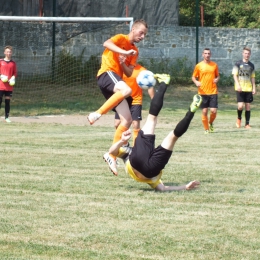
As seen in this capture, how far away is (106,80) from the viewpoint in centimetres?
957

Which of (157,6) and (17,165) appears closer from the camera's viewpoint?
(17,165)

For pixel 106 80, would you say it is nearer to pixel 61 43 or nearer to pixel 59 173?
pixel 59 173

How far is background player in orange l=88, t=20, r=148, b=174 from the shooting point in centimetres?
931

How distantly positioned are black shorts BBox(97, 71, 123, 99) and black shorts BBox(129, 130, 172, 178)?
139 cm

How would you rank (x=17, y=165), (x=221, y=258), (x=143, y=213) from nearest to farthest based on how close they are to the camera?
(x=221, y=258) < (x=143, y=213) < (x=17, y=165)

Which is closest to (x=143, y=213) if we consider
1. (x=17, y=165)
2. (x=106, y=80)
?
(x=106, y=80)

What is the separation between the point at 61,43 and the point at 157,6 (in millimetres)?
6486

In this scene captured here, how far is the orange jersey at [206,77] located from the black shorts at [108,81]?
27.2ft

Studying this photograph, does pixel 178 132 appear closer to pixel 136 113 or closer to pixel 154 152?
pixel 154 152

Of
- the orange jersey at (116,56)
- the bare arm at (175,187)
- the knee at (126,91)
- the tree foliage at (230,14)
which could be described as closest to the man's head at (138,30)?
the orange jersey at (116,56)

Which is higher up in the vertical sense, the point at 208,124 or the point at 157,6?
the point at 157,6

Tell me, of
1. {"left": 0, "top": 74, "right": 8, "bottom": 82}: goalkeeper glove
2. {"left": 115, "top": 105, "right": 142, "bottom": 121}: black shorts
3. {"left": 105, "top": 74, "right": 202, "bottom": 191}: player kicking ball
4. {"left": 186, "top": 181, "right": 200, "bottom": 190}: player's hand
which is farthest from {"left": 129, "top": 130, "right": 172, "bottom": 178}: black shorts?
{"left": 0, "top": 74, "right": 8, "bottom": 82}: goalkeeper glove

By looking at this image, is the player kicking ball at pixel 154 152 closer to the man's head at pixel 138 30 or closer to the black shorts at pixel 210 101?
the man's head at pixel 138 30

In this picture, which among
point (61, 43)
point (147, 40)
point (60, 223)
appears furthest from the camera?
point (147, 40)
